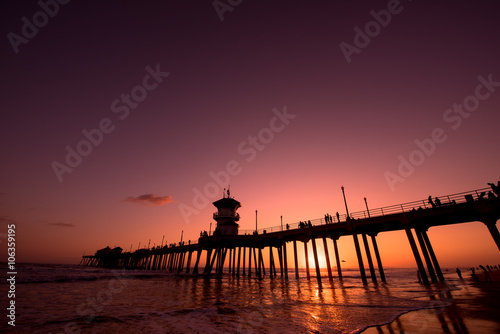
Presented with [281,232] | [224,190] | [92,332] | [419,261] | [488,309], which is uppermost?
[224,190]

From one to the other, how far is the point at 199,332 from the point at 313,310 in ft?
18.1

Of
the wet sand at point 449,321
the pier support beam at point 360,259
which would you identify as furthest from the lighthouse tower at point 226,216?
the wet sand at point 449,321

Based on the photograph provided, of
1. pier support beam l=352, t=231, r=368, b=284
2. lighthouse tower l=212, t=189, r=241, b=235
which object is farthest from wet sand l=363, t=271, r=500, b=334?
lighthouse tower l=212, t=189, r=241, b=235

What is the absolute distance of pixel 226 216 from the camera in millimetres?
35125

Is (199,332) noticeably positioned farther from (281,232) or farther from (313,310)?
(281,232)

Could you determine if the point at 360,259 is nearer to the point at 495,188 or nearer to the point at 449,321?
the point at 495,188

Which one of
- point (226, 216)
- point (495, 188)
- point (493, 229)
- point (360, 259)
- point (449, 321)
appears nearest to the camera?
point (449, 321)

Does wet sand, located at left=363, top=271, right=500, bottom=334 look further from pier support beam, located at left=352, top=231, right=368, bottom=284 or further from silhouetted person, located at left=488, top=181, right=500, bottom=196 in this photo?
pier support beam, located at left=352, top=231, right=368, bottom=284

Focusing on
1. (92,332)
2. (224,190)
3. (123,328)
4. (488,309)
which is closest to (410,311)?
(488,309)

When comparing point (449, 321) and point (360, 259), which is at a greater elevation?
point (360, 259)

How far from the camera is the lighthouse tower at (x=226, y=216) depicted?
3372 centimetres

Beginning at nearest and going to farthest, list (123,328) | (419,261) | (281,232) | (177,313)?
(123,328)
(177,313)
(419,261)
(281,232)

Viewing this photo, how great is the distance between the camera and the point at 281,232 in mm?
26516

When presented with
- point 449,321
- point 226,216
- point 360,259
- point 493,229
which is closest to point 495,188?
point 493,229
